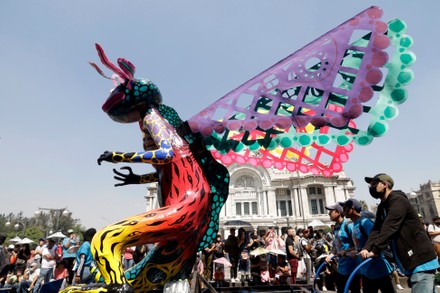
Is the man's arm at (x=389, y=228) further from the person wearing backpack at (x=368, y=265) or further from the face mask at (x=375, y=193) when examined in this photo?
the person wearing backpack at (x=368, y=265)

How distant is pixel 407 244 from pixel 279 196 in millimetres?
39896

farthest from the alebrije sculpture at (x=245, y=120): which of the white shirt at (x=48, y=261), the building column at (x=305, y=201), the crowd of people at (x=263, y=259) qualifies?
the building column at (x=305, y=201)

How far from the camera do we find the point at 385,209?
2535 millimetres

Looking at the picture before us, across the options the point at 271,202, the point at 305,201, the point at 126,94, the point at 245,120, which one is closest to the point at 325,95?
the point at 245,120

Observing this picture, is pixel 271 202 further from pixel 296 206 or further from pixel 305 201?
pixel 305 201

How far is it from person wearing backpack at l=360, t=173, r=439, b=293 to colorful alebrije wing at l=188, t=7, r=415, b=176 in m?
0.61

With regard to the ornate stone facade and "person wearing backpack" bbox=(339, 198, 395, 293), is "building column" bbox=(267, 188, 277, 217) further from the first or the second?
"person wearing backpack" bbox=(339, 198, 395, 293)

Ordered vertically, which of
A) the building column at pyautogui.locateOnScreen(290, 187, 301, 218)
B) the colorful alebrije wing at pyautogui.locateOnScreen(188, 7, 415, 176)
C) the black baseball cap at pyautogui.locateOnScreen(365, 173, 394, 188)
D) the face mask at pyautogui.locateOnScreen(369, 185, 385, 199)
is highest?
the building column at pyautogui.locateOnScreen(290, 187, 301, 218)

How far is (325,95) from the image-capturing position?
2586mm

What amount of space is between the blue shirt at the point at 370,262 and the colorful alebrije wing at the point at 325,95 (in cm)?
117

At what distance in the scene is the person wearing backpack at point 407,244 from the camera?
2.18 meters

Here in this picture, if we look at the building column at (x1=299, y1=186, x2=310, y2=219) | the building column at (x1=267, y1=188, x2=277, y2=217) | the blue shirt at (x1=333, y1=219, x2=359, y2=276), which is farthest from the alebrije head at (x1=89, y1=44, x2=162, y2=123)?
the building column at (x1=299, y1=186, x2=310, y2=219)

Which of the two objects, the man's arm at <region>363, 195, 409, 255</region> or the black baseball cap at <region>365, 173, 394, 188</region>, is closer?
the man's arm at <region>363, 195, 409, 255</region>

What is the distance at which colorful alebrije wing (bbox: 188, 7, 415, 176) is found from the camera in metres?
2.48
